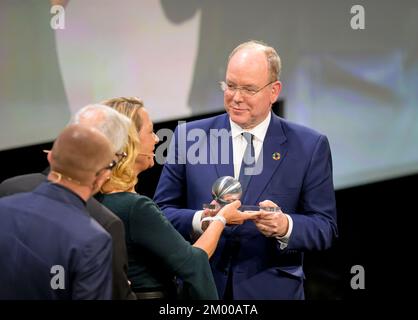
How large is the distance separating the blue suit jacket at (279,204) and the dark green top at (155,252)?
0.26m

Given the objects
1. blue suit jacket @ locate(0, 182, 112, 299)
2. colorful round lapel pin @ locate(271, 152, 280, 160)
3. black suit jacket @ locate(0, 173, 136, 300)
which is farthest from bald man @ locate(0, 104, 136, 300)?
colorful round lapel pin @ locate(271, 152, 280, 160)

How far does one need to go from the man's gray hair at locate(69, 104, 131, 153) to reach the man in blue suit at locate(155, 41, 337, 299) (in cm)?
57

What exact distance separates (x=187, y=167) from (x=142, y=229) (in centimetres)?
53

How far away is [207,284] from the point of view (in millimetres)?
2527

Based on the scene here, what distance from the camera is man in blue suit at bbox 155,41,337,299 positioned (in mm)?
2787

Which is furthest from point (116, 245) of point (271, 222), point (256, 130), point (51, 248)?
point (256, 130)

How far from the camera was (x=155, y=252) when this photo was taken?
2.42 metres

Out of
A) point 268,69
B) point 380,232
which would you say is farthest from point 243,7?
point 380,232

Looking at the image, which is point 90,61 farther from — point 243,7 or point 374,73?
point 374,73

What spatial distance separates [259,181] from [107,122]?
74 centimetres

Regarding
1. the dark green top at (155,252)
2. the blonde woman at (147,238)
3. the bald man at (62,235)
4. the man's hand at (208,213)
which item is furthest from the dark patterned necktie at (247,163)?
the bald man at (62,235)

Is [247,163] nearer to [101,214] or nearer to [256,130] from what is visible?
[256,130]

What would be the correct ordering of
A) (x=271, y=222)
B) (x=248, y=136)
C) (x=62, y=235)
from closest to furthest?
(x=62, y=235) < (x=271, y=222) < (x=248, y=136)
